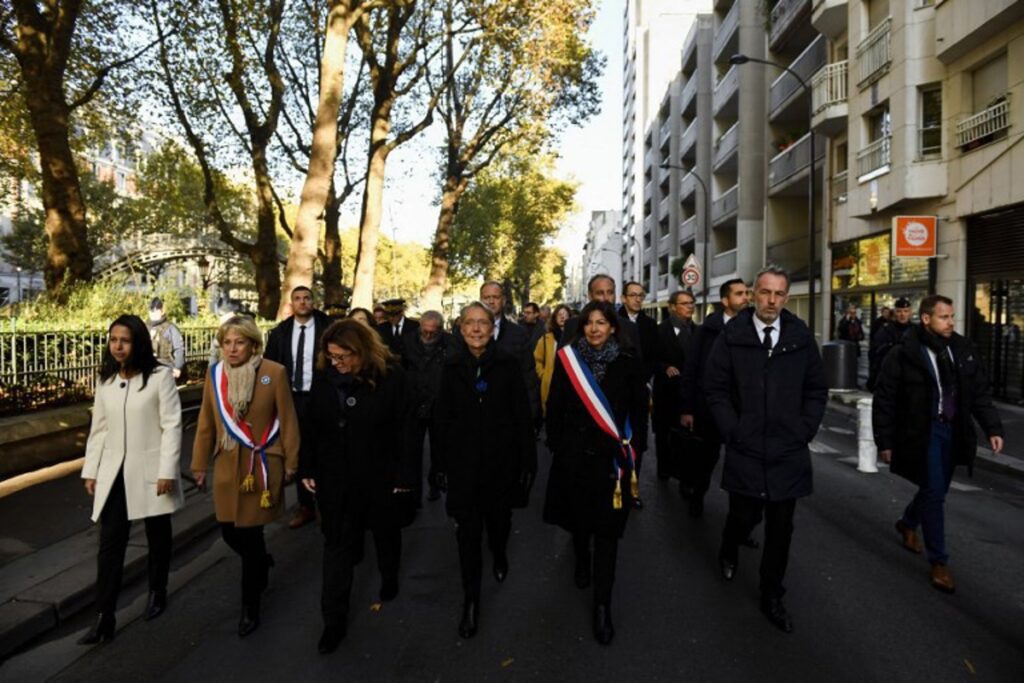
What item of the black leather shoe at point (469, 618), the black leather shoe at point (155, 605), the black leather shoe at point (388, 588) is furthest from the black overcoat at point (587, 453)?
the black leather shoe at point (155, 605)

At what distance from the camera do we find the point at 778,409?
12.6ft

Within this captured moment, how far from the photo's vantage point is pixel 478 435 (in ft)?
12.8

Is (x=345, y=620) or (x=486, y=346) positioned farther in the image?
(x=486, y=346)

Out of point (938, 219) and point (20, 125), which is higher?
point (20, 125)

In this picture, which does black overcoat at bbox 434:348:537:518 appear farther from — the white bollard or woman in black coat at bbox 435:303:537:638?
the white bollard

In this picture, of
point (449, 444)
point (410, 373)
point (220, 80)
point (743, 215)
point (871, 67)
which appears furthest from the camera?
point (743, 215)

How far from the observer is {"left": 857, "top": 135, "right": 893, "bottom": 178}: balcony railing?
52.8ft

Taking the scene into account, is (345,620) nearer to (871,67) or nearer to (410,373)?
(410,373)

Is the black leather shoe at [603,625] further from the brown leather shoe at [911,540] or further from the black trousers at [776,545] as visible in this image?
the brown leather shoe at [911,540]

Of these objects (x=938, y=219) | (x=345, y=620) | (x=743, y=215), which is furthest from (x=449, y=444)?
(x=743, y=215)

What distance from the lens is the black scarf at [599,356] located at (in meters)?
3.92

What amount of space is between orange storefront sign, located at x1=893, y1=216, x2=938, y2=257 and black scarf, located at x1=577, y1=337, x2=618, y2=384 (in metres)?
11.7

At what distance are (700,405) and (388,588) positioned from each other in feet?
9.58

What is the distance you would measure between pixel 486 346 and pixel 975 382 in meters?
3.08
